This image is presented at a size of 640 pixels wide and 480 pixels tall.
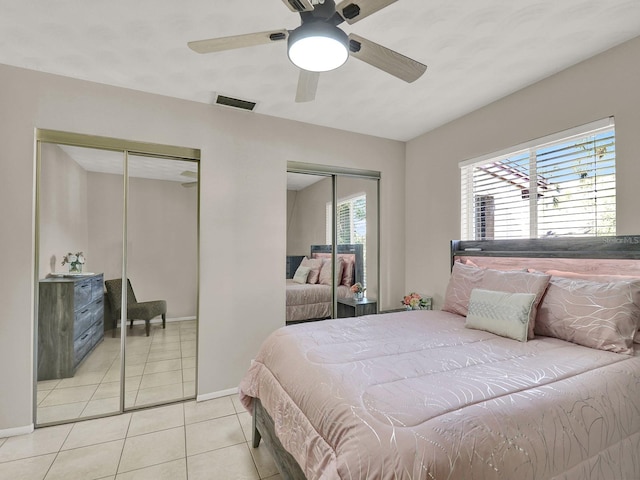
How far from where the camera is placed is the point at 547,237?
2486 mm

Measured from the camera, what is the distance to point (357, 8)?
53.9 inches

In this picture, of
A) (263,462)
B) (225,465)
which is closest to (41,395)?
(225,465)

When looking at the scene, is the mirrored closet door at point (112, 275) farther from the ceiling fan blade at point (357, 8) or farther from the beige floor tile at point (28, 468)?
the ceiling fan blade at point (357, 8)

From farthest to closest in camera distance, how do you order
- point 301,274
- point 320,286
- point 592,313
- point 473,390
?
point 320,286 → point 301,274 → point 592,313 → point 473,390

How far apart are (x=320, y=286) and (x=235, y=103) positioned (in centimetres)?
203

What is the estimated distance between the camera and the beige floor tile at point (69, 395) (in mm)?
2434

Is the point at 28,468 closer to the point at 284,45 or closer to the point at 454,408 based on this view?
the point at 454,408

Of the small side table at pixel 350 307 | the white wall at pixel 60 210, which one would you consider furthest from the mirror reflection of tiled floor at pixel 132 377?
the small side table at pixel 350 307

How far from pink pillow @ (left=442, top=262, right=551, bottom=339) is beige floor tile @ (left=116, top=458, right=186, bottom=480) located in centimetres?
221

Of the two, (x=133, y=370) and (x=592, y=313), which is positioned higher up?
(x=592, y=313)

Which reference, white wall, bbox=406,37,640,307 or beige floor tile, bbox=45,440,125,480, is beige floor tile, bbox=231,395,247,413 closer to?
beige floor tile, bbox=45,440,125,480

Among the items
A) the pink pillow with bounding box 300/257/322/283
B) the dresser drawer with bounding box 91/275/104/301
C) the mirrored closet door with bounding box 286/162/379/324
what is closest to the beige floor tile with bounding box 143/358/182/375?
the dresser drawer with bounding box 91/275/104/301

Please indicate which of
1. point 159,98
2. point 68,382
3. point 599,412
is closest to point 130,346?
point 68,382

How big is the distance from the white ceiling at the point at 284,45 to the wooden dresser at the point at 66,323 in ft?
5.29
